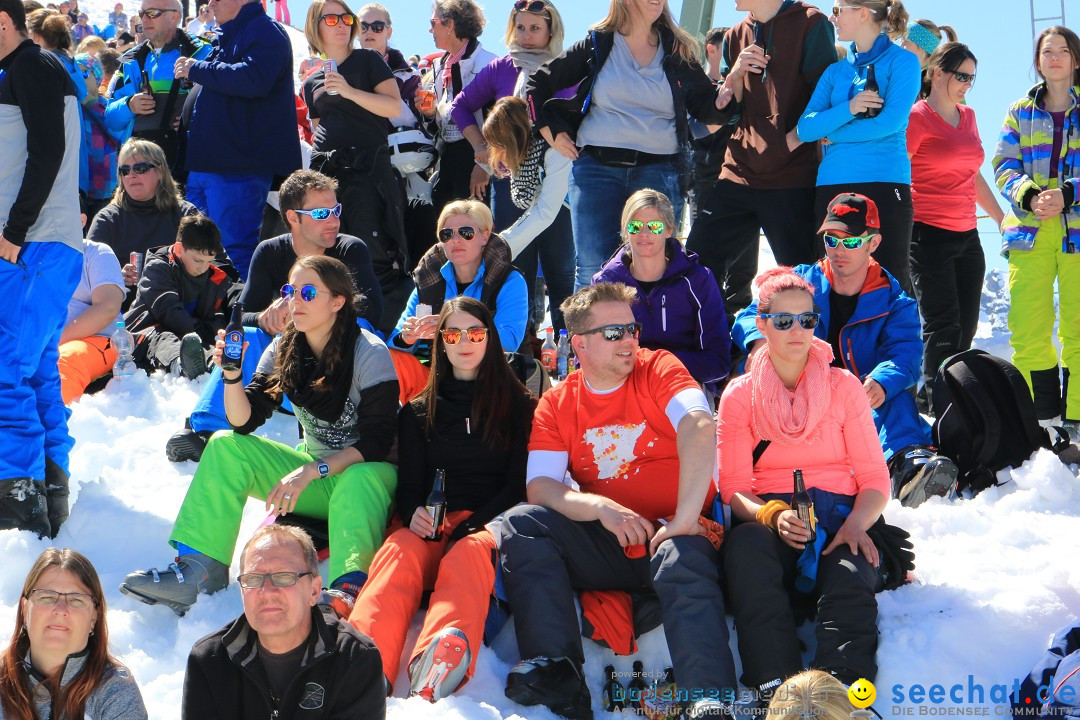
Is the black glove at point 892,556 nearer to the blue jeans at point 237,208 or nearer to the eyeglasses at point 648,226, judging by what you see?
the eyeglasses at point 648,226

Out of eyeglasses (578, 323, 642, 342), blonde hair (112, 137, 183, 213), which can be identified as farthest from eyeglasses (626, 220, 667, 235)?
blonde hair (112, 137, 183, 213)

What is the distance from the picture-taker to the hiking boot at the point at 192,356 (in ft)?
24.2

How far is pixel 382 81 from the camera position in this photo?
7.79 m

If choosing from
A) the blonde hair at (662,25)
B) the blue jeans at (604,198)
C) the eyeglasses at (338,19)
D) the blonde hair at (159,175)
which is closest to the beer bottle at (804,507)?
the blue jeans at (604,198)

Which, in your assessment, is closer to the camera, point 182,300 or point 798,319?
point 798,319

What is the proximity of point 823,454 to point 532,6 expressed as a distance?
4199 mm

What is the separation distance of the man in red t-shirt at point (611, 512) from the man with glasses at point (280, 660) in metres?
0.74

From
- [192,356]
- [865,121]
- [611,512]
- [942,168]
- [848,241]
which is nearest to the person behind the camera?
[611,512]

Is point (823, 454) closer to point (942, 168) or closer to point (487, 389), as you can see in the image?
point (487, 389)

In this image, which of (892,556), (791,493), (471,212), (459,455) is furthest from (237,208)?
(892,556)

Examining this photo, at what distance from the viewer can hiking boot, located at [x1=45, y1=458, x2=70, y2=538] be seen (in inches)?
209

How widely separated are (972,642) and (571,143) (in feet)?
11.6

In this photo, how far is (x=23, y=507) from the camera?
16.7ft

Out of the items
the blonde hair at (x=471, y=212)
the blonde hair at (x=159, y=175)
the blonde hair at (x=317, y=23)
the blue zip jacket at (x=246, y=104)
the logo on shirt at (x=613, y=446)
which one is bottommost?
the logo on shirt at (x=613, y=446)
